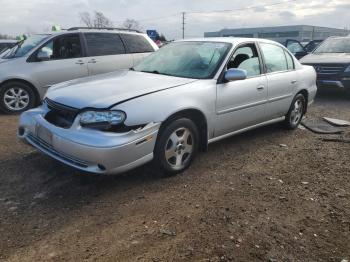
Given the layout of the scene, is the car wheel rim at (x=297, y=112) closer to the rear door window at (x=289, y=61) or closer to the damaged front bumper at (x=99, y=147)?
the rear door window at (x=289, y=61)

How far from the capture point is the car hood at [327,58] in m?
10.1

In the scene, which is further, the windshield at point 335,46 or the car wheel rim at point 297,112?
the windshield at point 335,46

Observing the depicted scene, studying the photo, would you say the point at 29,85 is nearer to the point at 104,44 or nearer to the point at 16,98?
the point at 16,98

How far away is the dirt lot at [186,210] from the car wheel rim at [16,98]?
2.67m

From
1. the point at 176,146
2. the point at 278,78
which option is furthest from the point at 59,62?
the point at 176,146

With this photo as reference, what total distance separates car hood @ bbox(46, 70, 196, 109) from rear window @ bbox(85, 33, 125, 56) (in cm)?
369

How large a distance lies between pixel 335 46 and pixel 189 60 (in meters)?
7.81

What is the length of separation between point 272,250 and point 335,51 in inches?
373

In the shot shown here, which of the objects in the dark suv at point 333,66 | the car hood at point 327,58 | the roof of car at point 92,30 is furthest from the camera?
the car hood at point 327,58

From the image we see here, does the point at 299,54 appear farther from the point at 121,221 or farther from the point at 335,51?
the point at 121,221

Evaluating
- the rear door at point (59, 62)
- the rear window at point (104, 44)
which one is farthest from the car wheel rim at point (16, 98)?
the rear window at point (104, 44)

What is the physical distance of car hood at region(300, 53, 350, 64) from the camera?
1008 centimetres

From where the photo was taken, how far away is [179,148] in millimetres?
4488

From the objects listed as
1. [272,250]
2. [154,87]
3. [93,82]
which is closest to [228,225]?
[272,250]
